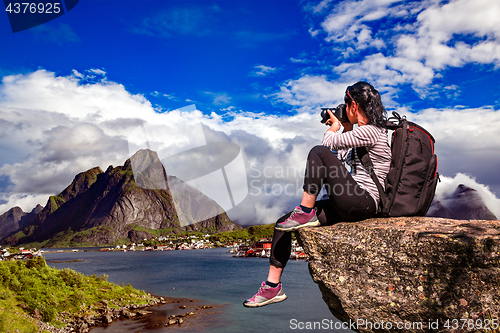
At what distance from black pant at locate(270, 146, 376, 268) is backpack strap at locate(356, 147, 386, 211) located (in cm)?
15

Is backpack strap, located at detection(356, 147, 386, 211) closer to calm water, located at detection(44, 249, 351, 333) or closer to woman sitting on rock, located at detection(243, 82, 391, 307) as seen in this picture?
woman sitting on rock, located at detection(243, 82, 391, 307)

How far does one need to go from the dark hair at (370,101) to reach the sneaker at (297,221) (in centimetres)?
140

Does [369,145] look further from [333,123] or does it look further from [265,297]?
[265,297]

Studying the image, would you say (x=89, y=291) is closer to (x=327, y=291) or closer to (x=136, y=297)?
(x=136, y=297)

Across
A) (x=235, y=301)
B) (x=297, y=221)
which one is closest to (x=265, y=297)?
(x=297, y=221)

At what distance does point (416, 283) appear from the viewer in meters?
3.22

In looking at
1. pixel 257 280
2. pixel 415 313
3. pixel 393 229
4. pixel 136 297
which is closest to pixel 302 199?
pixel 393 229

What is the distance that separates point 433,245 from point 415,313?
0.77 metres

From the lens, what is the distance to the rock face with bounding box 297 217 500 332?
2873 mm

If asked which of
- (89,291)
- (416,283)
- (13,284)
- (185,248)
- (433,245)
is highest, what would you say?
(433,245)

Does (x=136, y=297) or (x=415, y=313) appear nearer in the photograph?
(x=415, y=313)

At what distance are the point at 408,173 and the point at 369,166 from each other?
0.45 m

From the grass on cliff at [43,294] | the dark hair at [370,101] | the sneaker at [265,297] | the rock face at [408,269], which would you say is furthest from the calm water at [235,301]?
the dark hair at [370,101]

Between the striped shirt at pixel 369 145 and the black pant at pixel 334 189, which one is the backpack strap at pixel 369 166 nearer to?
the striped shirt at pixel 369 145
